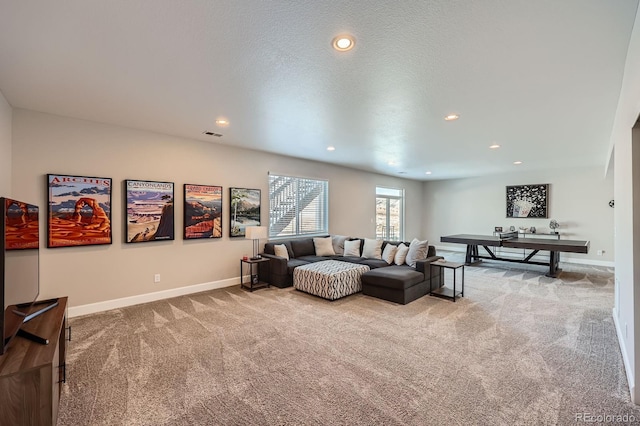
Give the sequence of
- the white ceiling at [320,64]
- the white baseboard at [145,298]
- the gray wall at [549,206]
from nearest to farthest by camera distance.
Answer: the white ceiling at [320,64]
the white baseboard at [145,298]
the gray wall at [549,206]

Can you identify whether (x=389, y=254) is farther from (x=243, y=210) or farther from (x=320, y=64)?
(x=320, y=64)

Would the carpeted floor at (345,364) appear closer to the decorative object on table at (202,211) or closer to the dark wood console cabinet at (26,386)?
the dark wood console cabinet at (26,386)

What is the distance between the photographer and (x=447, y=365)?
255 cm

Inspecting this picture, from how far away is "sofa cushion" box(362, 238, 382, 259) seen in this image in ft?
18.1

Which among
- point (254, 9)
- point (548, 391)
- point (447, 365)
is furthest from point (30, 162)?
point (548, 391)

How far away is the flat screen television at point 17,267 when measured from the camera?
1532 millimetres

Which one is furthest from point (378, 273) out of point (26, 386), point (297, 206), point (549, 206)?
point (549, 206)

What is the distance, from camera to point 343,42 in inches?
79.7

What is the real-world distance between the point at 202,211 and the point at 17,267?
2987mm

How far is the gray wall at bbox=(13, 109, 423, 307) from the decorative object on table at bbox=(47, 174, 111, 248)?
9 centimetres

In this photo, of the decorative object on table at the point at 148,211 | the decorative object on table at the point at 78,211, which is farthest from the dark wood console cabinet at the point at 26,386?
the decorative object on table at the point at 148,211

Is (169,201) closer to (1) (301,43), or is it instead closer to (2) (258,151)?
(2) (258,151)

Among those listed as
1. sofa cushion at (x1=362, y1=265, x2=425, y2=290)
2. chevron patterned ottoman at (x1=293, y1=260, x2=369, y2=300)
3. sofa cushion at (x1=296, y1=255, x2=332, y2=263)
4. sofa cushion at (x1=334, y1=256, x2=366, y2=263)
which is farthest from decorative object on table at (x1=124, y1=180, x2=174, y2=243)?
sofa cushion at (x1=362, y1=265, x2=425, y2=290)

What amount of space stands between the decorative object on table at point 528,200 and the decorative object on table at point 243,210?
7.66m
